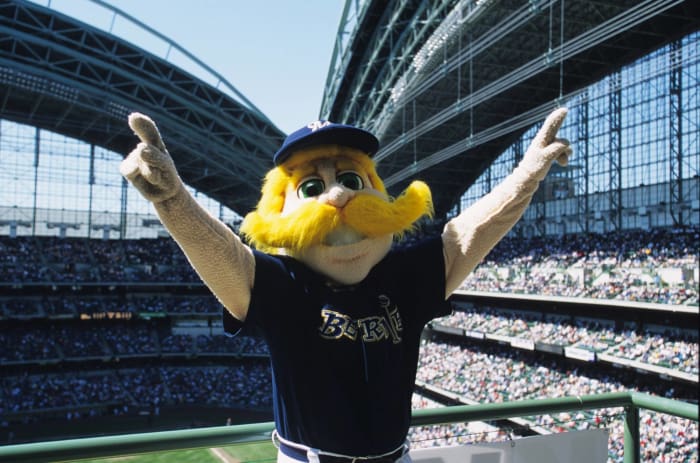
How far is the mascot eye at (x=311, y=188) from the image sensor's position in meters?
2.06

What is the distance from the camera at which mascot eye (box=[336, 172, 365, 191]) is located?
6.92 ft

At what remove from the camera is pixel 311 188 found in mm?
2062

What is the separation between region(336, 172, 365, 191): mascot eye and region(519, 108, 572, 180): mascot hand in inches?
24.1

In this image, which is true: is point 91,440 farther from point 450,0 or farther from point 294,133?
point 450,0

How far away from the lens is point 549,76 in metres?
25.2

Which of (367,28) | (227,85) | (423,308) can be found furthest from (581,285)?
(423,308)

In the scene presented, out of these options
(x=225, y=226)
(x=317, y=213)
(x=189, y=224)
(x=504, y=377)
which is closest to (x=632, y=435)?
(x=317, y=213)

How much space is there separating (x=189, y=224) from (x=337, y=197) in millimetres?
515

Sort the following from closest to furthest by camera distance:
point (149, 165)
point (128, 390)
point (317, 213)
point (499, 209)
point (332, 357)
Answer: point (149, 165) < point (332, 357) < point (317, 213) < point (499, 209) < point (128, 390)

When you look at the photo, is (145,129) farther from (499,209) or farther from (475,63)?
(475,63)

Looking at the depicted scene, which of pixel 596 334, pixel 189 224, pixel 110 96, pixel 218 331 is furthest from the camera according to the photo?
pixel 218 331

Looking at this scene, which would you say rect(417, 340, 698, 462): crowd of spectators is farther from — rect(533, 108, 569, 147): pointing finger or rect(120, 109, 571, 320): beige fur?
rect(533, 108, 569, 147): pointing finger

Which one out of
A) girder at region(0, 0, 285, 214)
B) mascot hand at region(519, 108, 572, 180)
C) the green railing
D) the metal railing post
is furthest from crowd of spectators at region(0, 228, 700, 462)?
mascot hand at region(519, 108, 572, 180)

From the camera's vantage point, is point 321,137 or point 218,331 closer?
point 321,137
